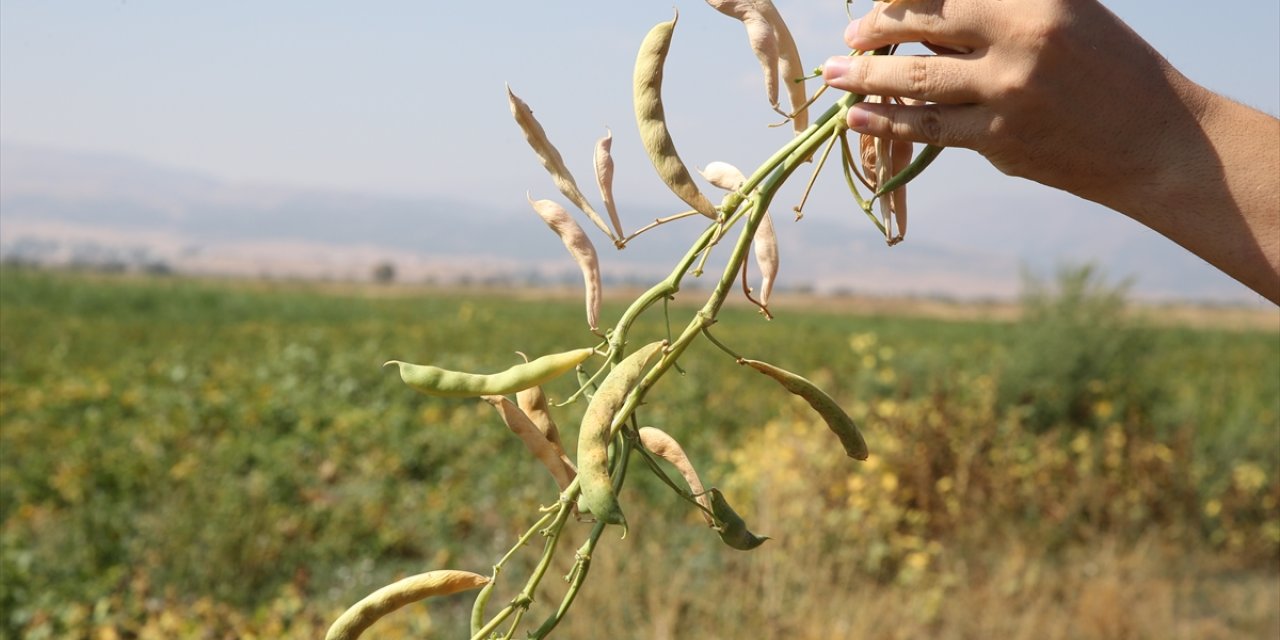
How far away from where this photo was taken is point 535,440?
598mm

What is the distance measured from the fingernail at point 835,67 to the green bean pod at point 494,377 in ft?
0.68

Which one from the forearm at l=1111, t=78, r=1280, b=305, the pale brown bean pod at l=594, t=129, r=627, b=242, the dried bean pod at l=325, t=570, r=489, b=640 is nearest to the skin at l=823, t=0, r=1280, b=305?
the forearm at l=1111, t=78, r=1280, b=305

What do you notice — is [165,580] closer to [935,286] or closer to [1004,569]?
[1004,569]

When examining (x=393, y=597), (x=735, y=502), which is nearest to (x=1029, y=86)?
(x=393, y=597)

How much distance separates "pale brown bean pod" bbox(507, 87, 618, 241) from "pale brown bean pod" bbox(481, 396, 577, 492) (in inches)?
4.5

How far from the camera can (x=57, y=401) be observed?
6.48m

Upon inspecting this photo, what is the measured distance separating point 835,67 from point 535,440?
10.5 inches

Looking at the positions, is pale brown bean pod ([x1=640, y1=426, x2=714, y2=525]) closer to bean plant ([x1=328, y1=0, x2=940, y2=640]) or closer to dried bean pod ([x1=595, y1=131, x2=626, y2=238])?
bean plant ([x1=328, y1=0, x2=940, y2=640])

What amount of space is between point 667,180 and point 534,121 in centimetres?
9

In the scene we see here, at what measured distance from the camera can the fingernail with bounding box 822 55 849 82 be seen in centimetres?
60

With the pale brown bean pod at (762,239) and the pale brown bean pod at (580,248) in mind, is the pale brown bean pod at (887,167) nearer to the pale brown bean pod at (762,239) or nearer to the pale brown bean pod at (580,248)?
the pale brown bean pod at (762,239)

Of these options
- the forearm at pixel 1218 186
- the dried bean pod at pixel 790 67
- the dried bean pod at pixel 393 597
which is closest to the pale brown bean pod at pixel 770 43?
the dried bean pod at pixel 790 67

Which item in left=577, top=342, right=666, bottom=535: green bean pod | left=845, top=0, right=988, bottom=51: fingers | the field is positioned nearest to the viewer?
left=577, top=342, right=666, bottom=535: green bean pod

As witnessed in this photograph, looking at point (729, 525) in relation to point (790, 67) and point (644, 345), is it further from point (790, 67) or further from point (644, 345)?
point (790, 67)
